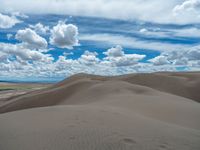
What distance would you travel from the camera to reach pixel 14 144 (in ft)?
11.3

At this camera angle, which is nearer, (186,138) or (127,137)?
(127,137)

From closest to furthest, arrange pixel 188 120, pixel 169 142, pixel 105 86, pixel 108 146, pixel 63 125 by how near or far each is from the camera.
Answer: pixel 108 146 < pixel 169 142 < pixel 63 125 < pixel 188 120 < pixel 105 86

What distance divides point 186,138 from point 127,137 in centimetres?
115

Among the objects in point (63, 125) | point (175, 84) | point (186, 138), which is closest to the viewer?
point (186, 138)

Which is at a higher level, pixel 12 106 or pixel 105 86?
pixel 105 86

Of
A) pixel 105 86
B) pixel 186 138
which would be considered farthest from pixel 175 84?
pixel 186 138

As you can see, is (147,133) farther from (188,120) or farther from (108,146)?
(188,120)

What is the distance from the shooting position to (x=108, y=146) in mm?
3316

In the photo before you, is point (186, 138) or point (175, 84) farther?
point (175, 84)

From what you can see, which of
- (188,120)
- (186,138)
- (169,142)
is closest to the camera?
(169,142)

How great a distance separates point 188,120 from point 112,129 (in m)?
3.59

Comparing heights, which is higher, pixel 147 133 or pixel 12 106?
pixel 147 133

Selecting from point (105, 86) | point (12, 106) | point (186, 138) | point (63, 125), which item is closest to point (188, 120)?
point (186, 138)

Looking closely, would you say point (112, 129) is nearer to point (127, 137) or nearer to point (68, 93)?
point (127, 137)
